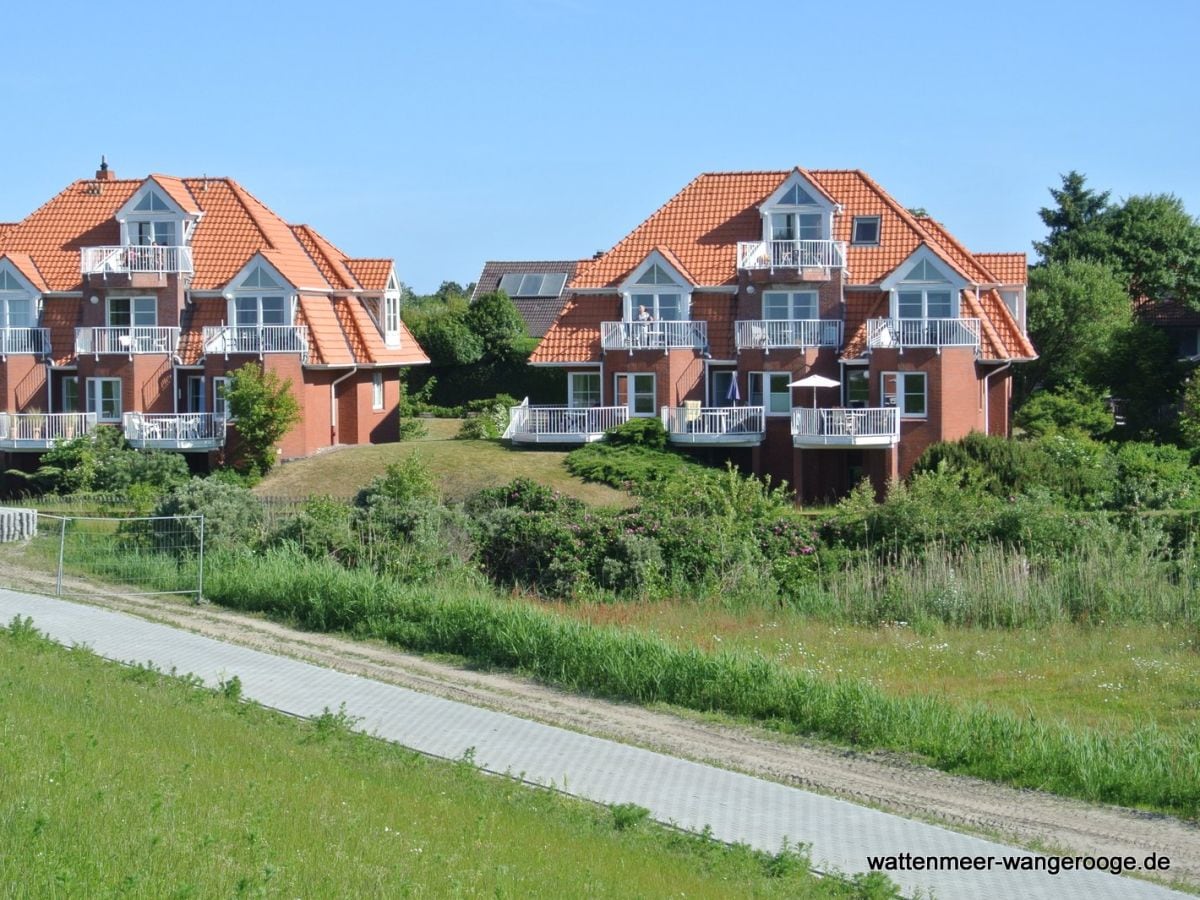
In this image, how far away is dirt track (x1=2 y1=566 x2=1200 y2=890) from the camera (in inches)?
468

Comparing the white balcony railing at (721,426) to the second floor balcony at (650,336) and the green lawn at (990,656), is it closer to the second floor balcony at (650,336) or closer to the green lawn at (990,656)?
the second floor balcony at (650,336)

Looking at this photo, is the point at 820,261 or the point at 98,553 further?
the point at 820,261

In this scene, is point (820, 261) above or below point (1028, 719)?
above

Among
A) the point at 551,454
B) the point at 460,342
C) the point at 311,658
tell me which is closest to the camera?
the point at 311,658

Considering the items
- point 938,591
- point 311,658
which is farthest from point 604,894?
point 938,591

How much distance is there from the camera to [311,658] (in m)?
18.8

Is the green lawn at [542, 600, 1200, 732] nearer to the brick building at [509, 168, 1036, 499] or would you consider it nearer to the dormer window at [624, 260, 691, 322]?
the brick building at [509, 168, 1036, 499]

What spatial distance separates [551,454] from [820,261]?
32.7 ft

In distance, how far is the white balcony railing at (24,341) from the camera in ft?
153

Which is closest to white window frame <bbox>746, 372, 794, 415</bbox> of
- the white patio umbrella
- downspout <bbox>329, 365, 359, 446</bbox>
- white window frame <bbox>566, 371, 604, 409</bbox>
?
the white patio umbrella

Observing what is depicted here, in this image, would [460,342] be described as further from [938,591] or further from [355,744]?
[355,744]

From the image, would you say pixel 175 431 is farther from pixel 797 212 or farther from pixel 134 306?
pixel 797 212

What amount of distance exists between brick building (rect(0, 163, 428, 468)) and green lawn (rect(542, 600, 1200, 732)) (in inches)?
934

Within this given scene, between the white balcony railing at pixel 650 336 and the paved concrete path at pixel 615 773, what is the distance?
2739cm
